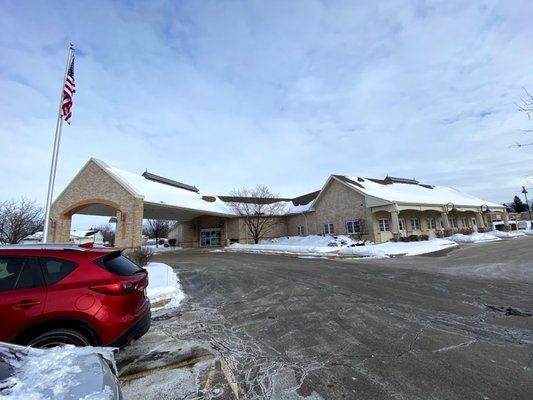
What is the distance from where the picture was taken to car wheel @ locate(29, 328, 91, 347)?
3482 mm

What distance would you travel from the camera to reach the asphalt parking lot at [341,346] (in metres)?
3.45

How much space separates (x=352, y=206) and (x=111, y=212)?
85.1 feet

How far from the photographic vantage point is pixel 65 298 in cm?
368

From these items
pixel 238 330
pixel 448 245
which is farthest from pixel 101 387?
pixel 448 245

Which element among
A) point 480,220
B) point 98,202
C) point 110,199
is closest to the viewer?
point 110,199

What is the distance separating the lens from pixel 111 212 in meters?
32.4

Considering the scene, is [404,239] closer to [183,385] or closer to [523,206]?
[183,385]

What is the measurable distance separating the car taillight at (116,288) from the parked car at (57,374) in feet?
4.25

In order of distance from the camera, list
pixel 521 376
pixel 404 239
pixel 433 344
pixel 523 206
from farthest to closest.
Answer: pixel 523 206, pixel 404 239, pixel 433 344, pixel 521 376

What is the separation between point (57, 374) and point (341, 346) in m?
3.80

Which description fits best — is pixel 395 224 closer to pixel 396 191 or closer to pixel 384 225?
pixel 384 225

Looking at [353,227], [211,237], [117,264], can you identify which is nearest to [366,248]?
[353,227]

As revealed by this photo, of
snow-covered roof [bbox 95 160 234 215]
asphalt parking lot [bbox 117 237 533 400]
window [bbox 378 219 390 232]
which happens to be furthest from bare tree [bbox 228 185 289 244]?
asphalt parking lot [bbox 117 237 533 400]

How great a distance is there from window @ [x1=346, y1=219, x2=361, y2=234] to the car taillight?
87.9 feet
